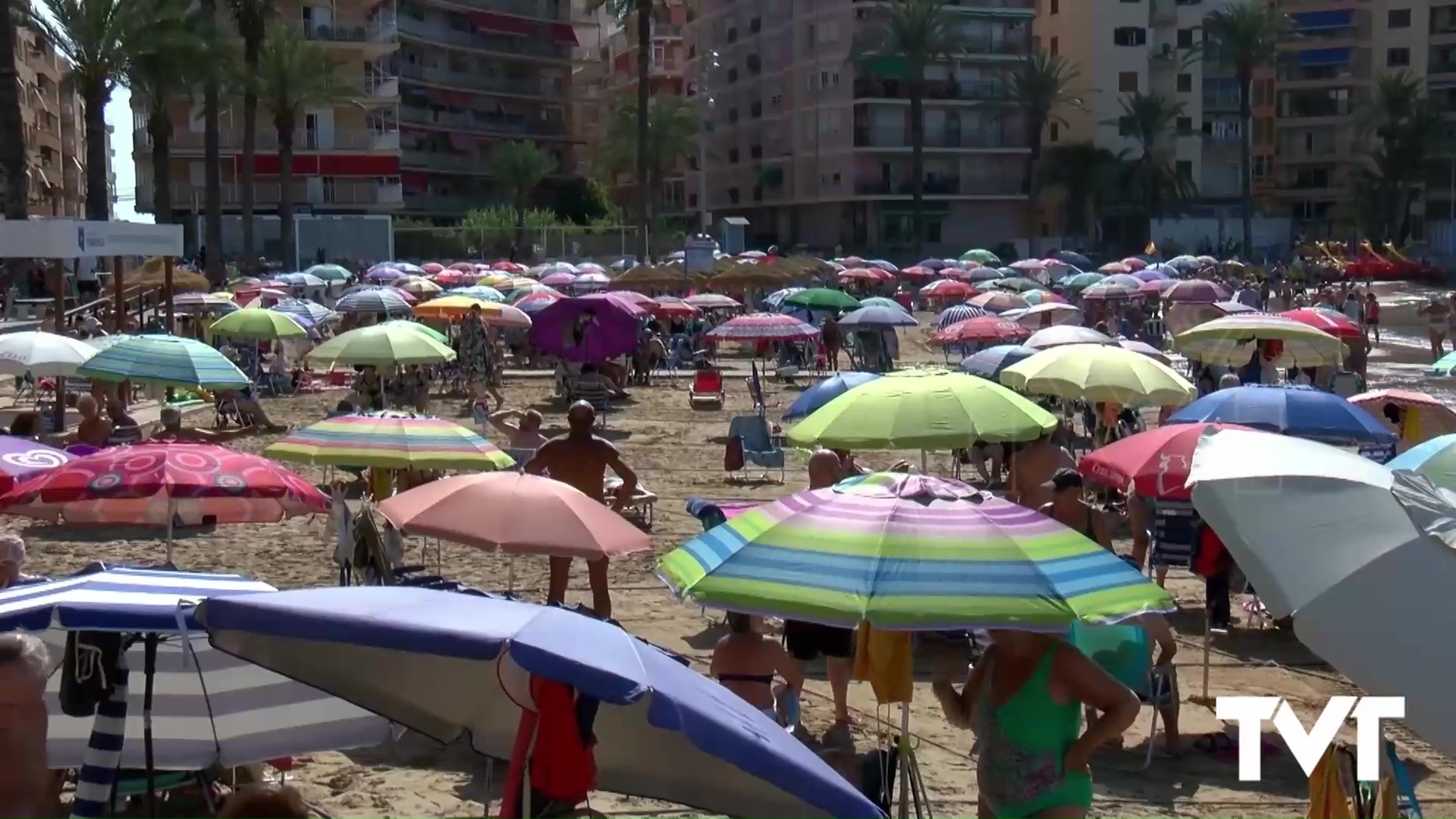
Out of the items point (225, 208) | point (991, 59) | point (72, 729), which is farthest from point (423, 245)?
point (72, 729)

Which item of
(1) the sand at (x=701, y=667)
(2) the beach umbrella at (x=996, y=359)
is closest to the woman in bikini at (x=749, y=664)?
(1) the sand at (x=701, y=667)

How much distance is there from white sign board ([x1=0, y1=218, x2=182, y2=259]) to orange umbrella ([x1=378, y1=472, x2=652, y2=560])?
1365 centimetres

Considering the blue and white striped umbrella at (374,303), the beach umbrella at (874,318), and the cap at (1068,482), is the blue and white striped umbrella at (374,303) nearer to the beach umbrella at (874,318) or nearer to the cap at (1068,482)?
the beach umbrella at (874,318)

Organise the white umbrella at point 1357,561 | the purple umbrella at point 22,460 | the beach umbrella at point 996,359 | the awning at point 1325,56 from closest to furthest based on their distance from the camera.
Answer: the white umbrella at point 1357,561, the purple umbrella at point 22,460, the beach umbrella at point 996,359, the awning at point 1325,56

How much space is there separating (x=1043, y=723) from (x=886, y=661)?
742 mm

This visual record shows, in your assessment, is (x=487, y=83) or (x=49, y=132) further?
(x=49, y=132)

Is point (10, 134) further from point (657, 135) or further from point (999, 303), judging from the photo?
point (657, 135)

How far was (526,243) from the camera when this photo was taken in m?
58.3

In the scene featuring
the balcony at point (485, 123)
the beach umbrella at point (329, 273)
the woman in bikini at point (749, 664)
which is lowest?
the woman in bikini at point (749, 664)

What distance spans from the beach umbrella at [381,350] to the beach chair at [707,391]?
834 cm

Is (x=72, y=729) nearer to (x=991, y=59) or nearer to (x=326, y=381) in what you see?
(x=326, y=381)

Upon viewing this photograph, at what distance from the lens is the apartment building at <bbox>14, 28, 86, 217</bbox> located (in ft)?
247

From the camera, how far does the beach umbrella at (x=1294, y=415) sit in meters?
10.4

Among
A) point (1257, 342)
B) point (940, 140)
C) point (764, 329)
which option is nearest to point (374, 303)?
point (764, 329)
